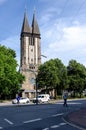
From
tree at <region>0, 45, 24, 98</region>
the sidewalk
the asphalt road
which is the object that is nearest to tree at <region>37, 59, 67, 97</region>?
tree at <region>0, 45, 24, 98</region>

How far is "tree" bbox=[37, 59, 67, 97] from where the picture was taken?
293 ft

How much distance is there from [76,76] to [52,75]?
1621 cm

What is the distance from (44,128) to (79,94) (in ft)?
318

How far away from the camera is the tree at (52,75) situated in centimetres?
8925

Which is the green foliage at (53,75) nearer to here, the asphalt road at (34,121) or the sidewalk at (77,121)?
the asphalt road at (34,121)

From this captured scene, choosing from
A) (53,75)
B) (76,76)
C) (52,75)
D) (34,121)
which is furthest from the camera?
(76,76)

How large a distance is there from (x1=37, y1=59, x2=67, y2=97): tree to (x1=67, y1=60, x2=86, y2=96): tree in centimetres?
678

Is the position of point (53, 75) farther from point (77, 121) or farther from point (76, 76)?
point (77, 121)

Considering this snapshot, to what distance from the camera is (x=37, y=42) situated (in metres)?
139

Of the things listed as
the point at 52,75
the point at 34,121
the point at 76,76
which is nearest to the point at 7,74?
the point at 52,75

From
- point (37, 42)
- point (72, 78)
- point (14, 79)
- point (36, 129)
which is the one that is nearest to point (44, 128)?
point (36, 129)

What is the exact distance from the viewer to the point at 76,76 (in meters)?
103

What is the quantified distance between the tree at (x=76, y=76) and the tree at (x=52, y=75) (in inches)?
267

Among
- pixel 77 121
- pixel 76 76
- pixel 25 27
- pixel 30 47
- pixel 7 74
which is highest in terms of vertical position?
pixel 25 27
